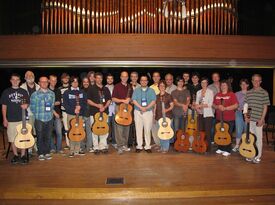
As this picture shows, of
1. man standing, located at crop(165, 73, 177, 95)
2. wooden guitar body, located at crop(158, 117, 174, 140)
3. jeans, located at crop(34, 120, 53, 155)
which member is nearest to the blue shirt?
wooden guitar body, located at crop(158, 117, 174, 140)

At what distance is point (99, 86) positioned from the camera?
6.37m

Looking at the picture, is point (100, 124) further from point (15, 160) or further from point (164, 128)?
point (15, 160)

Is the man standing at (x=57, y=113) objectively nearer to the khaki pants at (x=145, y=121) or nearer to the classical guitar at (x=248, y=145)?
the khaki pants at (x=145, y=121)

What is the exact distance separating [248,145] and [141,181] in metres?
2.27

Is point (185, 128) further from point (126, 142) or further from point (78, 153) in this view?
point (78, 153)

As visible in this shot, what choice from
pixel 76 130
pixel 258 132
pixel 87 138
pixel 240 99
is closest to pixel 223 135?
pixel 258 132

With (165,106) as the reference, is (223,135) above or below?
below

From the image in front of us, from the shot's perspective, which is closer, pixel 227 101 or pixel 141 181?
pixel 141 181

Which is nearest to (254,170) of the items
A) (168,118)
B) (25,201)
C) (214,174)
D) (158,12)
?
(214,174)

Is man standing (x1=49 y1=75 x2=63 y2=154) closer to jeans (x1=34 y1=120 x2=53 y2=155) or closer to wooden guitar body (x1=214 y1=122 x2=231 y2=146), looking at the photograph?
jeans (x1=34 y1=120 x2=53 y2=155)

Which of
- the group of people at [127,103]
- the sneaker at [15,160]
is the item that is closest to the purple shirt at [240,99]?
the group of people at [127,103]

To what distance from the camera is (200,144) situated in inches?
249

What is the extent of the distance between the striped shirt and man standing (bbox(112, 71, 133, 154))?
239cm

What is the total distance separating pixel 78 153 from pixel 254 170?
10.9ft
